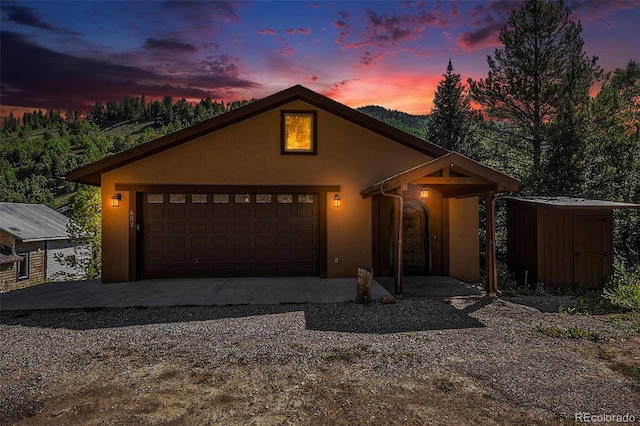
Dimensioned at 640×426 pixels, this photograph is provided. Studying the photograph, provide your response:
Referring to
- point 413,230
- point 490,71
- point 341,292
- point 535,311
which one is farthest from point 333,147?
point 490,71

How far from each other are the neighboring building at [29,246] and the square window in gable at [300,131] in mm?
14194

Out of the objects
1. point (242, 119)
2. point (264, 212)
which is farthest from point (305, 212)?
point (242, 119)

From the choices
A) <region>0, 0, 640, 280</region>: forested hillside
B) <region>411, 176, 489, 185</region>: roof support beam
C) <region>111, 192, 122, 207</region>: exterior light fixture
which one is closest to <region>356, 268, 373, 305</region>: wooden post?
<region>411, 176, 489, 185</region>: roof support beam

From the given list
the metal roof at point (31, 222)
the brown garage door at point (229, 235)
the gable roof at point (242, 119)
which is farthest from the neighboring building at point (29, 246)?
the brown garage door at point (229, 235)

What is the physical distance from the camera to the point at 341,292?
7.70 metres

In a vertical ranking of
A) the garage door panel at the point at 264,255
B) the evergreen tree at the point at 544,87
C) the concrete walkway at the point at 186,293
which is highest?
the evergreen tree at the point at 544,87

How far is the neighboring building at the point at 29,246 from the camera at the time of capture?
18.5 m

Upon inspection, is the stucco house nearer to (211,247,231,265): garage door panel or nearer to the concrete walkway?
(211,247,231,265): garage door panel

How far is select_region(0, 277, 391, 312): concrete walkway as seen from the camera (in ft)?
22.7

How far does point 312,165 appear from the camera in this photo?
9.47 m

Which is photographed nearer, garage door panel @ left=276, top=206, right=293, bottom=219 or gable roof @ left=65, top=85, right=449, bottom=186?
gable roof @ left=65, top=85, right=449, bottom=186

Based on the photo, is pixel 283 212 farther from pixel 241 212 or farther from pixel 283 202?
pixel 241 212

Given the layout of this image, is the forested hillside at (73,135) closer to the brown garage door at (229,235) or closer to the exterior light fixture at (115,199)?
the brown garage door at (229,235)

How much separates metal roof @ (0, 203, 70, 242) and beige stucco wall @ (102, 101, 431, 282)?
16.4 meters
